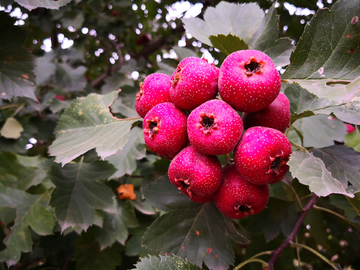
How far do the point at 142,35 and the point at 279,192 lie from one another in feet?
9.81

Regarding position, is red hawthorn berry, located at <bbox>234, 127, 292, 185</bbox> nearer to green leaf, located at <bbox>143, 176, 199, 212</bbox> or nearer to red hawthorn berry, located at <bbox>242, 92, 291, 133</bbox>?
red hawthorn berry, located at <bbox>242, 92, 291, 133</bbox>

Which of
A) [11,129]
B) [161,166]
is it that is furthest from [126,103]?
[11,129]

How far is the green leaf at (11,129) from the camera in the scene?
73.5 inches

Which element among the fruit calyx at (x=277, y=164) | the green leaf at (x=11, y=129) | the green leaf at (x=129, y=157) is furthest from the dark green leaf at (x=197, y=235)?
the green leaf at (x=11, y=129)

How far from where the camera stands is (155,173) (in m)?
1.68

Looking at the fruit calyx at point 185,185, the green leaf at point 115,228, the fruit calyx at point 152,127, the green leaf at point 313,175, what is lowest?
the green leaf at point 115,228

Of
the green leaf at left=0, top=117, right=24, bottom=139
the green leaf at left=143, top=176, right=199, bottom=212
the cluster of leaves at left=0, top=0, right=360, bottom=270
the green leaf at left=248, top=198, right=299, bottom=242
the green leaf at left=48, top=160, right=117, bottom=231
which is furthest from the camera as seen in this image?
the green leaf at left=0, top=117, right=24, bottom=139

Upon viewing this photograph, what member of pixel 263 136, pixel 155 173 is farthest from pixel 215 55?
pixel 263 136

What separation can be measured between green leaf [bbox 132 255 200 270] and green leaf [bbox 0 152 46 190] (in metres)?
0.95

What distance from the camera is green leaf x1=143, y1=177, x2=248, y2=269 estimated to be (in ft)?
3.55

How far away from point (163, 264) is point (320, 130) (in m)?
1.25

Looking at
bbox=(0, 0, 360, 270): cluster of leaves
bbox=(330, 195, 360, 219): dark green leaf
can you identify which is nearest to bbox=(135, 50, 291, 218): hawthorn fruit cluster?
bbox=(0, 0, 360, 270): cluster of leaves

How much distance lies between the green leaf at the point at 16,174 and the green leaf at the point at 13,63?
1.23 feet

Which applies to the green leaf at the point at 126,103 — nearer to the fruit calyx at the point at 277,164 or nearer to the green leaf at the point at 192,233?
the green leaf at the point at 192,233
